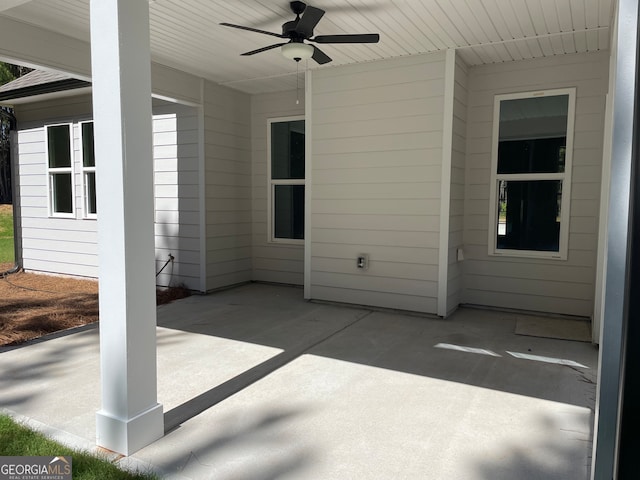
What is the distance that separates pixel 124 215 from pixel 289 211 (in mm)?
4382

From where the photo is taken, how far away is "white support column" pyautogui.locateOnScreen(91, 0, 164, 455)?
2018 millimetres

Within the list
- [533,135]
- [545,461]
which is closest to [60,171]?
[533,135]

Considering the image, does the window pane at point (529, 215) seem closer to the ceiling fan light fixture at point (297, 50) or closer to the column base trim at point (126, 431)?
the ceiling fan light fixture at point (297, 50)

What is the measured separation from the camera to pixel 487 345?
3.83 metres

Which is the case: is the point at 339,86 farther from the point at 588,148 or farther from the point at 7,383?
the point at 7,383

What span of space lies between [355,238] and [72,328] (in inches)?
120

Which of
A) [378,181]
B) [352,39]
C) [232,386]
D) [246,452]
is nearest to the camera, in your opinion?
[246,452]

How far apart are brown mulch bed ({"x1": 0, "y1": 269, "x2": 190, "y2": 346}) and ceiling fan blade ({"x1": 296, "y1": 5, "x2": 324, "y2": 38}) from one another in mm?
3433

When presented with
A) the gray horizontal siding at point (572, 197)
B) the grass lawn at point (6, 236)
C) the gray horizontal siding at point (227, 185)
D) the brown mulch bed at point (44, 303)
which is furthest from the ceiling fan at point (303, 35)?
the grass lawn at point (6, 236)

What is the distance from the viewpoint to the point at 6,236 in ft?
38.7

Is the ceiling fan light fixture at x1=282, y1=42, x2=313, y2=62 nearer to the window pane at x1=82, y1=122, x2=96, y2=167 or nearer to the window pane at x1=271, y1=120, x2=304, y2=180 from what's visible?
the window pane at x1=271, y1=120, x2=304, y2=180

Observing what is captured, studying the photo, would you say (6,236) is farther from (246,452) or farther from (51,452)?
(246,452)

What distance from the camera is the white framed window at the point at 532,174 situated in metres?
4.64

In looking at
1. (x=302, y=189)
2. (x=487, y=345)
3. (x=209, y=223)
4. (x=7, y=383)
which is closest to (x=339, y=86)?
(x=302, y=189)
